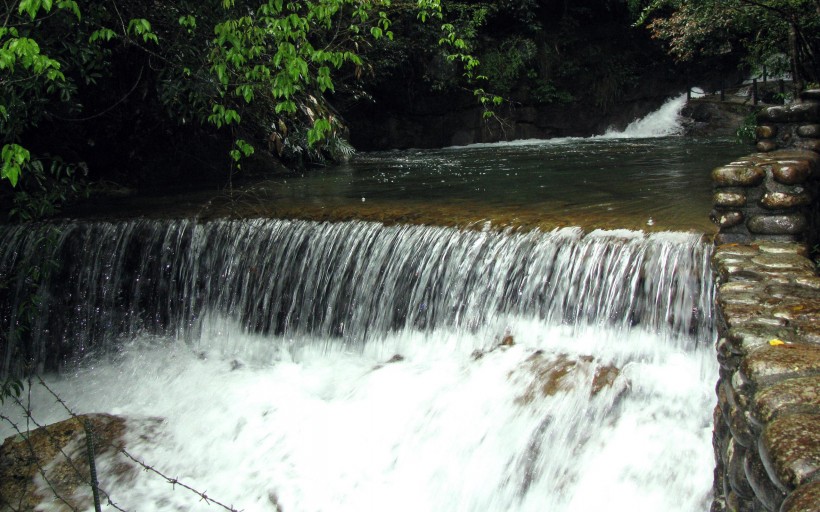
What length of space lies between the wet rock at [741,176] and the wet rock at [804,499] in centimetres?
272

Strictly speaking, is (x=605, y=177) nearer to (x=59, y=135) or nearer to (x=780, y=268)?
(x=780, y=268)

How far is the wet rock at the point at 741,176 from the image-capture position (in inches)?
155

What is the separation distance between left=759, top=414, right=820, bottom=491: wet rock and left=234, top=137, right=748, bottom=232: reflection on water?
365 centimetres

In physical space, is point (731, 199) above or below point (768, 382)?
above

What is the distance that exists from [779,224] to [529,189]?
4383 mm

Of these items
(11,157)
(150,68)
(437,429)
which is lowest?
(437,429)

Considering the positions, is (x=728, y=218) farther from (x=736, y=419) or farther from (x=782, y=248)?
(x=736, y=419)

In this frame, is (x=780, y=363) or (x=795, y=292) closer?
(x=780, y=363)

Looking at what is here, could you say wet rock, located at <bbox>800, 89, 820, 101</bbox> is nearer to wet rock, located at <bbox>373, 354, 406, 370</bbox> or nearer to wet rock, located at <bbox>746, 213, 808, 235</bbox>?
wet rock, located at <bbox>746, 213, 808, 235</bbox>

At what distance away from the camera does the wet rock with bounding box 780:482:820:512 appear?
5.01 ft

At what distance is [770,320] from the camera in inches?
106

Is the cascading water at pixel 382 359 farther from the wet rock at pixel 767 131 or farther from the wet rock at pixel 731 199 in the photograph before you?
the wet rock at pixel 767 131

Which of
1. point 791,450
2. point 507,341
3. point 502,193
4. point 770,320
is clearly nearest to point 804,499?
point 791,450

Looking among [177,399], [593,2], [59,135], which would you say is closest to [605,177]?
[177,399]
